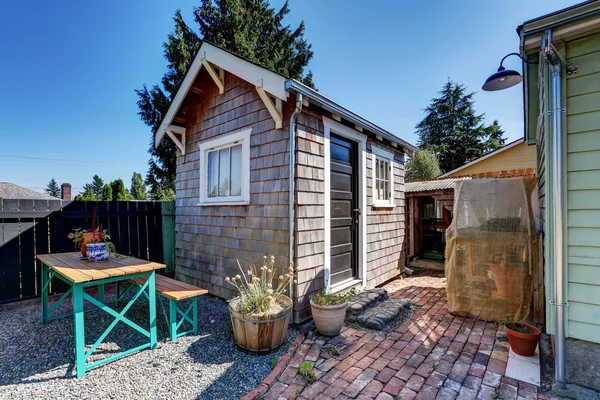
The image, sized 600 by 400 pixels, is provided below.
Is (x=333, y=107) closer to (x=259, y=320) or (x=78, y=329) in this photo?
(x=259, y=320)

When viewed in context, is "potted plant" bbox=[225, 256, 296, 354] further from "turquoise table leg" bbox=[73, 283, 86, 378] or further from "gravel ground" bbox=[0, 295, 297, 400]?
"turquoise table leg" bbox=[73, 283, 86, 378]

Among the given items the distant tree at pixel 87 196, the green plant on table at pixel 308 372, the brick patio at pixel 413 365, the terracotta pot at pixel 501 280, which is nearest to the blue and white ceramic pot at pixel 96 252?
the brick patio at pixel 413 365

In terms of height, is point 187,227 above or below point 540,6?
below

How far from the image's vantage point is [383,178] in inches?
204

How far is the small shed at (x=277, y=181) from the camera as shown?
10.9 ft

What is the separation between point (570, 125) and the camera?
83.3 inches

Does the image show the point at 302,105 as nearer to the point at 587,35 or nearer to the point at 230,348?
the point at 587,35

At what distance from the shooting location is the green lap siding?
2023mm

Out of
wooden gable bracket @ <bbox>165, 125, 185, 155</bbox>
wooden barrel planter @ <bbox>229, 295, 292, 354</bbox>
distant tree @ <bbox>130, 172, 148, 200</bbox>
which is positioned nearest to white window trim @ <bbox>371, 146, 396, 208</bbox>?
wooden barrel planter @ <bbox>229, 295, 292, 354</bbox>

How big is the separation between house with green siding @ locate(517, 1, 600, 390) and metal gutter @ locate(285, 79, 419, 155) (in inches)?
75.2

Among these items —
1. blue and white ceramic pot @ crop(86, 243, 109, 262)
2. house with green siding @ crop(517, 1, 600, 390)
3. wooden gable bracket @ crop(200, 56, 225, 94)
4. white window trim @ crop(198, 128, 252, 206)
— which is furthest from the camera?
wooden gable bracket @ crop(200, 56, 225, 94)

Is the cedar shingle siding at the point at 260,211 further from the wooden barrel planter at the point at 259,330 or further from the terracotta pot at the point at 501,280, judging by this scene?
the terracotta pot at the point at 501,280

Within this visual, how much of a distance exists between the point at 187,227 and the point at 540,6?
21.7 feet

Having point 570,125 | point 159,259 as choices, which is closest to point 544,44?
point 570,125
